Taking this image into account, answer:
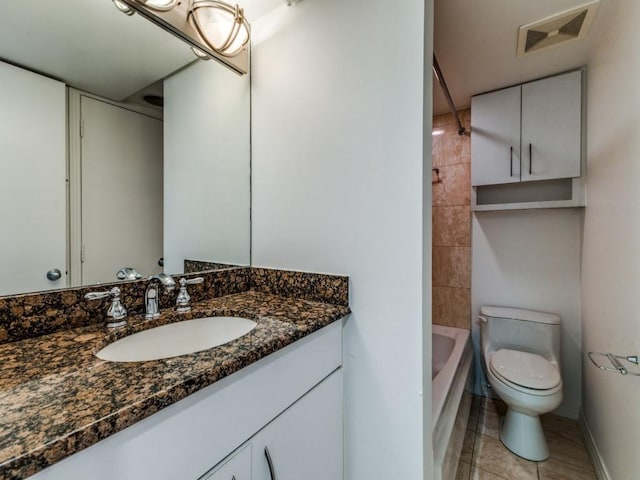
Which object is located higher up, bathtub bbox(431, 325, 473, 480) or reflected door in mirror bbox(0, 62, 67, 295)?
reflected door in mirror bbox(0, 62, 67, 295)

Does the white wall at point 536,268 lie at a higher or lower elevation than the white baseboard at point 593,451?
higher

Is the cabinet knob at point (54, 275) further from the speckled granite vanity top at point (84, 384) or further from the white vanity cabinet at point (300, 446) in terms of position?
the white vanity cabinet at point (300, 446)

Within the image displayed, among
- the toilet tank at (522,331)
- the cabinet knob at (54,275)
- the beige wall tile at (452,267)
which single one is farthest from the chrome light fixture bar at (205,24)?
the toilet tank at (522,331)

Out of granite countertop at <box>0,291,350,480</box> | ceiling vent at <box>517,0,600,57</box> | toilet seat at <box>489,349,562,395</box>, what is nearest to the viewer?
granite countertop at <box>0,291,350,480</box>

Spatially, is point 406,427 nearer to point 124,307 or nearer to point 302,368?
point 302,368

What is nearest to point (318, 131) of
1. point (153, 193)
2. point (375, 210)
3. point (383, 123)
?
point (383, 123)

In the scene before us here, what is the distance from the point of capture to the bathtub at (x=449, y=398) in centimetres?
121

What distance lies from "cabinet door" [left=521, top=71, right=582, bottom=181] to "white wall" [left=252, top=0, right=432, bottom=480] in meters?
1.42

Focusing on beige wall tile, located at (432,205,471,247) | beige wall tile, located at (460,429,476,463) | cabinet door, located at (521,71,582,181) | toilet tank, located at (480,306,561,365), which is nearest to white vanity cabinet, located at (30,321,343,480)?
beige wall tile, located at (460,429,476,463)

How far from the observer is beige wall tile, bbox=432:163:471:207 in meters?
2.22

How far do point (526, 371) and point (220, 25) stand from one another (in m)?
2.44

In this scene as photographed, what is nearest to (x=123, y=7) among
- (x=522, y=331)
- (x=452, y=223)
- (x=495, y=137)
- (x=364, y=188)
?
(x=364, y=188)

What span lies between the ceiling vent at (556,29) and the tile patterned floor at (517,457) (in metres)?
2.29

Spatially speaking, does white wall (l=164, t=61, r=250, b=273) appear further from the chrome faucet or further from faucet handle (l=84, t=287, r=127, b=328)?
faucet handle (l=84, t=287, r=127, b=328)
